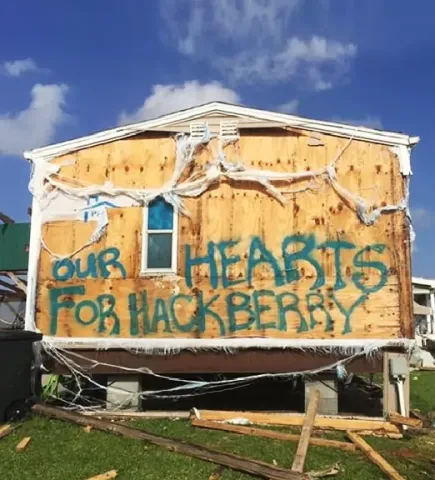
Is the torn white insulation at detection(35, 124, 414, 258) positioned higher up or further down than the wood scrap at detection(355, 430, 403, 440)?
higher up

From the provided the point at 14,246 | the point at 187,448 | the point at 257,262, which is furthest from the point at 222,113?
the point at 187,448

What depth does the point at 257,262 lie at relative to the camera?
9703mm

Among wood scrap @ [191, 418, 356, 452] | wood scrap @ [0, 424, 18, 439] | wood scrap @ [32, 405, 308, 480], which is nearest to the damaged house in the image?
wood scrap @ [191, 418, 356, 452]

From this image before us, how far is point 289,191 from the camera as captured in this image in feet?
32.2

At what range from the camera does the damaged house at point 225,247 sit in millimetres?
9422

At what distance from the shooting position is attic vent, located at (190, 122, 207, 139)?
10.2m

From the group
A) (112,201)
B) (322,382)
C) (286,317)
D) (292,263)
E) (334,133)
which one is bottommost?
(322,382)

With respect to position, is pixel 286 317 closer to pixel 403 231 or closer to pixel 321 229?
pixel 321 229

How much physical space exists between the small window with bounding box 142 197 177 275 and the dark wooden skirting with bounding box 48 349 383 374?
1.49m

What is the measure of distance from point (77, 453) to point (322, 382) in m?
4.19

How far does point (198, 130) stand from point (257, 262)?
8.55 ft

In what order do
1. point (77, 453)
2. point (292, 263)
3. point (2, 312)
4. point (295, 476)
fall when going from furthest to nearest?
point (2, 312) < point (292, 263) < point (77, 453) < point (295, 476)

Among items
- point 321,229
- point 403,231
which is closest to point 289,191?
point 321,229

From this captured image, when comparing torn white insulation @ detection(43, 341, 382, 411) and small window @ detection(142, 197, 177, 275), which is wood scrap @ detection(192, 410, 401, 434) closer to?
torn white insulation @ detection(43, 341, 382, 411)
